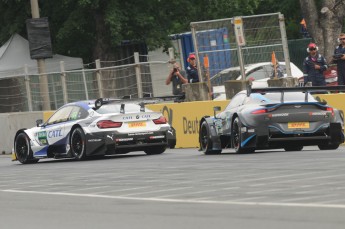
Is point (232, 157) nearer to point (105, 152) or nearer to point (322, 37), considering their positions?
point (105, 152)

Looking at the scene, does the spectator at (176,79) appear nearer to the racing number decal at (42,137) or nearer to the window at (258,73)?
the window at (258,73)

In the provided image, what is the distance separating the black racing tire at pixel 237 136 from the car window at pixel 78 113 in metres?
3.69

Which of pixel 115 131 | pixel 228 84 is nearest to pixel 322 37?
pixel 228 84

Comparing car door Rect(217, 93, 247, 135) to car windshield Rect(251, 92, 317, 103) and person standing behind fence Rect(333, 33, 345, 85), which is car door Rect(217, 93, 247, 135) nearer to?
car windshield Rect(251, 92, 317, 103)

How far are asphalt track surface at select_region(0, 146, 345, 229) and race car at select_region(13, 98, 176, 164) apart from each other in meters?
3.17

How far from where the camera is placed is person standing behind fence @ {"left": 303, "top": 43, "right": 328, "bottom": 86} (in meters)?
26.7

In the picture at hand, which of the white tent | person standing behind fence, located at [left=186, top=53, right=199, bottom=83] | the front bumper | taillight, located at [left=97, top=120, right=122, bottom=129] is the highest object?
the white tent

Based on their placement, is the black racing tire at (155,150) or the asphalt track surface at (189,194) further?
the black racing tire at (155,150)

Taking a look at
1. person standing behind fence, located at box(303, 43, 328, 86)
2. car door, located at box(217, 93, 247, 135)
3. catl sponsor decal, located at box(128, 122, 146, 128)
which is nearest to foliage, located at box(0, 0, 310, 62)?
person standing behind fence, located at box(303, 43, 328, 86)

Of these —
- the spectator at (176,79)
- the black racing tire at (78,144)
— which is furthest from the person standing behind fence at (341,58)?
the black racing tire at (78,144)

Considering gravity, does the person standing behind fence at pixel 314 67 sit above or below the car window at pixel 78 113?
above

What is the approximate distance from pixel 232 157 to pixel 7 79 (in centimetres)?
1786

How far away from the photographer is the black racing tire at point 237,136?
2042cm

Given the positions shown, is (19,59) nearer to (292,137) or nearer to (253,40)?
(253,40)
